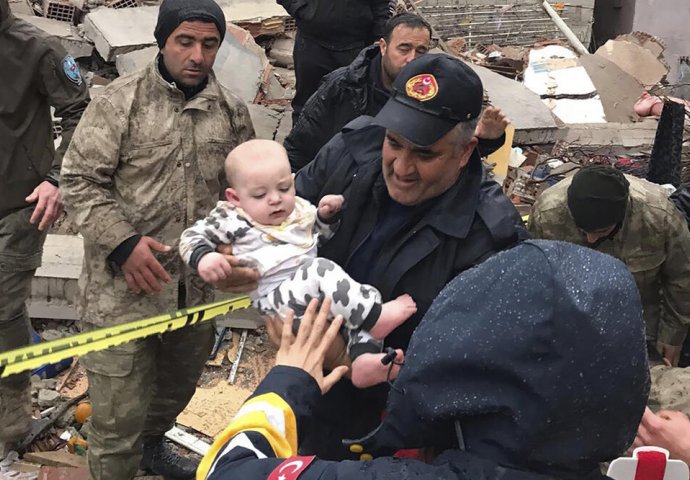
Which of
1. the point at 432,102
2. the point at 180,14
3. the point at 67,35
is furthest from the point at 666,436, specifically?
the point at 67,35

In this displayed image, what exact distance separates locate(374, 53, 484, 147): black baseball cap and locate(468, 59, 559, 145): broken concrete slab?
5734 millimetres

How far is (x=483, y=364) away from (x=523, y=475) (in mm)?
247

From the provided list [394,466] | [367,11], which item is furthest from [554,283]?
[367,11]

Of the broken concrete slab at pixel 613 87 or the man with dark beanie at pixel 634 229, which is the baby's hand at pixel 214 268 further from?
the broken concrete slab at pixel 613 87

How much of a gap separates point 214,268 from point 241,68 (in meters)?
6.08

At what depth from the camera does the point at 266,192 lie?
292 cm

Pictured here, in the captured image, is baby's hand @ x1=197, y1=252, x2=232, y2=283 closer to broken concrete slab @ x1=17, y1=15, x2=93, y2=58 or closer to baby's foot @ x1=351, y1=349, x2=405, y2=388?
baby's foot @ x1=351, y1=349, x2=405, y2=388

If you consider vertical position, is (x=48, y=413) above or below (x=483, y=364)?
below

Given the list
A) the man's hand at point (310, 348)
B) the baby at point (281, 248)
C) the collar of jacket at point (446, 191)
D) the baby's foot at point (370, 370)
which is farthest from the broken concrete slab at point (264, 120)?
the man's hand at point (310, 348)

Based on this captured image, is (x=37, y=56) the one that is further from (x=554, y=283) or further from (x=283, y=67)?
(x=283, y=67)

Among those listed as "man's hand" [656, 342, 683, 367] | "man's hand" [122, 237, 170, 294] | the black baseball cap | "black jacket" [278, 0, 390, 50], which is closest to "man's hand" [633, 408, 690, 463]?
the black baseball cap

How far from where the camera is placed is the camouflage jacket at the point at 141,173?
334 cm

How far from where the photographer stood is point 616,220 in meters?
4.01

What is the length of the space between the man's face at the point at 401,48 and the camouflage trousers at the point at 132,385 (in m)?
2.05
